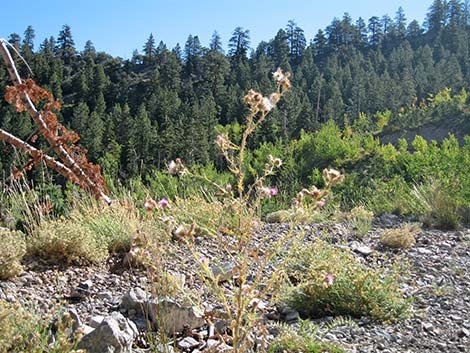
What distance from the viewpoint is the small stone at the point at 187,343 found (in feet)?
6.61

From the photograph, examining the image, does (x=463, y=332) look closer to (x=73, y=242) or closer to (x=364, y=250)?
(x=364, y=250)

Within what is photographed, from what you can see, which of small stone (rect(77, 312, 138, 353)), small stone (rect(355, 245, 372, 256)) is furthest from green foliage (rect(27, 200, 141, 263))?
small stone (rect(355, 245, 372, 256))

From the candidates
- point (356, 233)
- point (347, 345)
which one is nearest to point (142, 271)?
point (347, 345)

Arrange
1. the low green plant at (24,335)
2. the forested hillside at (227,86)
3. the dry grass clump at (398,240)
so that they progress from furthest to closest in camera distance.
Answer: the forested hillside at (227,86) < the dry grass clump at (398,240) < the low green plant at (24,335)

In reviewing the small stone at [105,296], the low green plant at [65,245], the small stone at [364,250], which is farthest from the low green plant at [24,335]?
the small stone at [364,250]

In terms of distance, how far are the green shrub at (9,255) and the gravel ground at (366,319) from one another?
0.06 meters

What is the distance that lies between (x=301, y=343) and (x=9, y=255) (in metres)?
1.76

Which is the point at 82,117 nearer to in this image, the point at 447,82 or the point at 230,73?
the point at 230,73

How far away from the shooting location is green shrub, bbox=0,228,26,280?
2693 millimetres

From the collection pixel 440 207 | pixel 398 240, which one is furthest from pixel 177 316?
pixel 440 207

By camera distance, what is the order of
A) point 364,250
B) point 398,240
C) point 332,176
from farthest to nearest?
1. point 398,240
2. point 364,250
3. point 332,176

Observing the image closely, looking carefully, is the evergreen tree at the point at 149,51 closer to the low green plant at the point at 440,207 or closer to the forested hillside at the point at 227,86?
the forested hillside at the point at 227,86

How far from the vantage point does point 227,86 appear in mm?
35812

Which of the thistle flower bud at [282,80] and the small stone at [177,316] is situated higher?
the thistle flower bud at [282,80]
